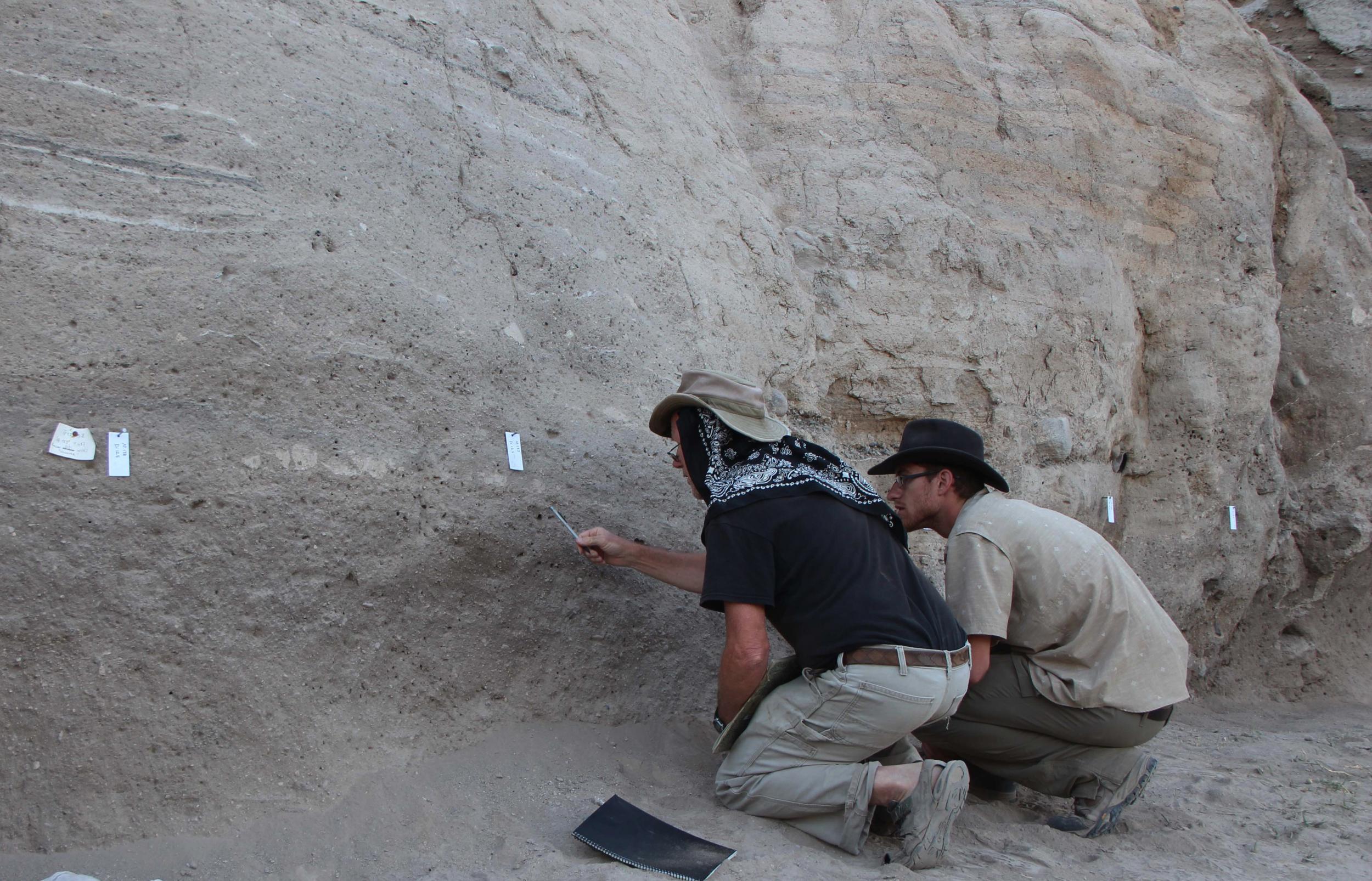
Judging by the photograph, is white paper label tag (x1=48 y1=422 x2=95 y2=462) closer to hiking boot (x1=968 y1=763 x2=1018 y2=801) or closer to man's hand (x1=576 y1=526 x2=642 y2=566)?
man's hand (x1=576 y1=526 x2=642 y2=566)

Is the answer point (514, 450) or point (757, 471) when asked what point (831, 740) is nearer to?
point (757, 471)

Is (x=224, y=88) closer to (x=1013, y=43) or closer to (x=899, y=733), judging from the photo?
(x=899, y=733)

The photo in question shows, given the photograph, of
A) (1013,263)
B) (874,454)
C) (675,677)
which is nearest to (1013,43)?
(1013,263)

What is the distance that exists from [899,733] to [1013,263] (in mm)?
2480

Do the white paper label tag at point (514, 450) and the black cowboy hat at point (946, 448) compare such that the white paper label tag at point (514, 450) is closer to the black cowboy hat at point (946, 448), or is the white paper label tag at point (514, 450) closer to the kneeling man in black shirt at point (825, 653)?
the kneeling man in black shirt at point (825, 653)

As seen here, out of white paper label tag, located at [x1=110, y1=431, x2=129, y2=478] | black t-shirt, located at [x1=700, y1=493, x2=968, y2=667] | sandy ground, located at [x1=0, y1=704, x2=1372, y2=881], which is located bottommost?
sandy ground, located at [x1=0, y1=704, x2=1372, y2=881]

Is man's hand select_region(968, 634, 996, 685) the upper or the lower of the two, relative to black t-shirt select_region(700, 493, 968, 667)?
lower

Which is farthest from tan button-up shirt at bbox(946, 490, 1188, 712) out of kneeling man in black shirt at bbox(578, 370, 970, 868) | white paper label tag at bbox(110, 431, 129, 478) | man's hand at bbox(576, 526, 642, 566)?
white paper label tag at bbox(110, 431, 129, 478)

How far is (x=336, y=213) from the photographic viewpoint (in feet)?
9.63

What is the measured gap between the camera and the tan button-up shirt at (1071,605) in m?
3.01

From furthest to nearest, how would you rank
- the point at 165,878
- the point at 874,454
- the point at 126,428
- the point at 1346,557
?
the point at 1346,557 < the point at 874,454 < the point at 126,428 < the point at 165,878

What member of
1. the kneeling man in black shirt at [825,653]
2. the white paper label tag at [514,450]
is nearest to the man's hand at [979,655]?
the kneeling man in black shirt at [825,653]

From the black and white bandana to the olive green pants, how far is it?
0.53 m

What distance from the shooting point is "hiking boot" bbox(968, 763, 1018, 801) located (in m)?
3.32
